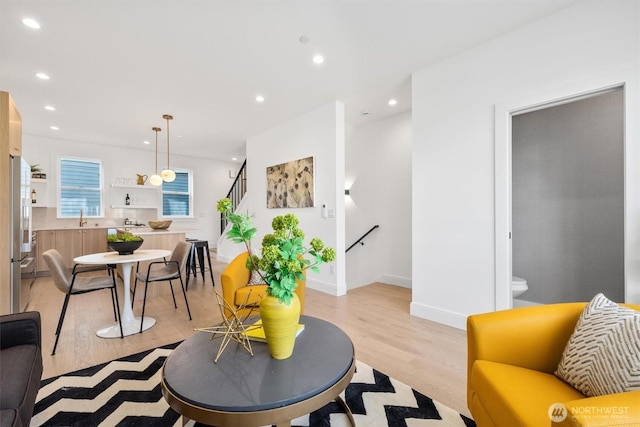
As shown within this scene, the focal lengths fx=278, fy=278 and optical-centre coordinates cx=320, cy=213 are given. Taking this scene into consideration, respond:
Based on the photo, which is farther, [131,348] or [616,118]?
[616,118]

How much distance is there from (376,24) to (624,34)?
1.79m

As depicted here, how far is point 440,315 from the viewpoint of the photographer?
2.98 meters

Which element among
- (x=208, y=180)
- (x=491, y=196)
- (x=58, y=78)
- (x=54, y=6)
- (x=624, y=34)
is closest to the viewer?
(x=624, y=34)

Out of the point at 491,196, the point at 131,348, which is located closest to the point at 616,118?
the point at 491,196

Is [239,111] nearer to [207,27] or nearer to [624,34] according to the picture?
[207,27]

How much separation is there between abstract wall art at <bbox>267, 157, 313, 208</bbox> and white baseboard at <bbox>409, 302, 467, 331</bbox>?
2135 millimetres

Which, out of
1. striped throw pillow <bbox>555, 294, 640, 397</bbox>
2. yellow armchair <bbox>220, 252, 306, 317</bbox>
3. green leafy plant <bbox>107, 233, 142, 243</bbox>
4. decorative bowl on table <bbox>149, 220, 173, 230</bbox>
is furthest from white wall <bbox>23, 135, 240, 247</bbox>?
striped throw pillow <bbox>555, 294, 640, 397</bbox>

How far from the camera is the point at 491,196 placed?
2623 millimetres

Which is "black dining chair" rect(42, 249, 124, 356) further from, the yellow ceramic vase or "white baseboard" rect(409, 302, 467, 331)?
"white baseboard" rect(409, 302, 467, 331)

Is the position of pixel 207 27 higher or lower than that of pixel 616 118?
higher

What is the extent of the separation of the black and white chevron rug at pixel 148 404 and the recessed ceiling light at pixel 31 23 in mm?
2859

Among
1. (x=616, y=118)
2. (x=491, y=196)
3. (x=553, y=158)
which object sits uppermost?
(x=616, y=118)

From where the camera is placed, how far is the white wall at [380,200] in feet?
14.8

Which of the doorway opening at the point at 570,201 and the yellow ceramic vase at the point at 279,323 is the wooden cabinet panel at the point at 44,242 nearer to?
the yellow ceramic vase at the point at 279,323
